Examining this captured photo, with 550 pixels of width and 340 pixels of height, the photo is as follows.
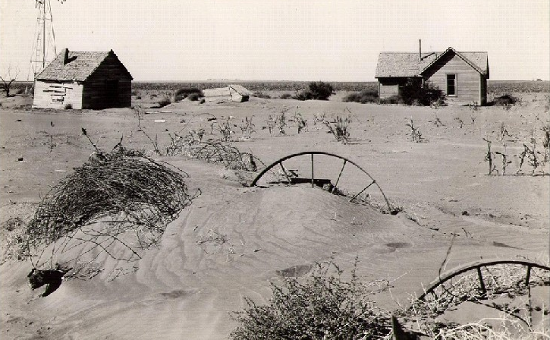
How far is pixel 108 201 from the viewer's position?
782cm

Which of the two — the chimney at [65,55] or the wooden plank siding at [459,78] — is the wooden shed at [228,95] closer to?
the chimney at [65,55]

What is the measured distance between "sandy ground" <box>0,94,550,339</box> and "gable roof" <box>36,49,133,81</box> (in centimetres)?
1291

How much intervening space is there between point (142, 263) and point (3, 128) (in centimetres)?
1386

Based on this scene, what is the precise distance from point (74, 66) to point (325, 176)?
18861mm

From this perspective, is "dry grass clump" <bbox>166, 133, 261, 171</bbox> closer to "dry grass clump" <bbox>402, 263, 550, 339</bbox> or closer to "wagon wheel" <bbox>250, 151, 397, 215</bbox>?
"wagon wheel" <bbox>250, 151, 397, 215</bbox>

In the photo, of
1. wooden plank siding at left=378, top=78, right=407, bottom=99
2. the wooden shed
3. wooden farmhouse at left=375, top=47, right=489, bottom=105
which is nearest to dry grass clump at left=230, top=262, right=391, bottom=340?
wooden farmhouse at left=375, top=47, right=489, bottom=105

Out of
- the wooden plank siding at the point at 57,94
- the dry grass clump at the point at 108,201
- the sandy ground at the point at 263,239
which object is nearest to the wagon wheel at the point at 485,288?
the sandy ground at the point at 263,239

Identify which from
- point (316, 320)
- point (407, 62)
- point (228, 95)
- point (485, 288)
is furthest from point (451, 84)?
point (316, 320)

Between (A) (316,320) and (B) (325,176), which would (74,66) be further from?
(A) (316,320)

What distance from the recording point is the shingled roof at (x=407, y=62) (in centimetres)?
2769

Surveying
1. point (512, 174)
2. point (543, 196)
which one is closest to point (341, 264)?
point (543, 196)

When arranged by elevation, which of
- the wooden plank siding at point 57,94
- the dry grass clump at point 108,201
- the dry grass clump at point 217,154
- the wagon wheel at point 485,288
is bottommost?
the wagon wheel at point 485,288

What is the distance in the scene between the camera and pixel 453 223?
815 centimetres

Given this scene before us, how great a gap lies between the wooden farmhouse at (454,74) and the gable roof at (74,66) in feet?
44.9
